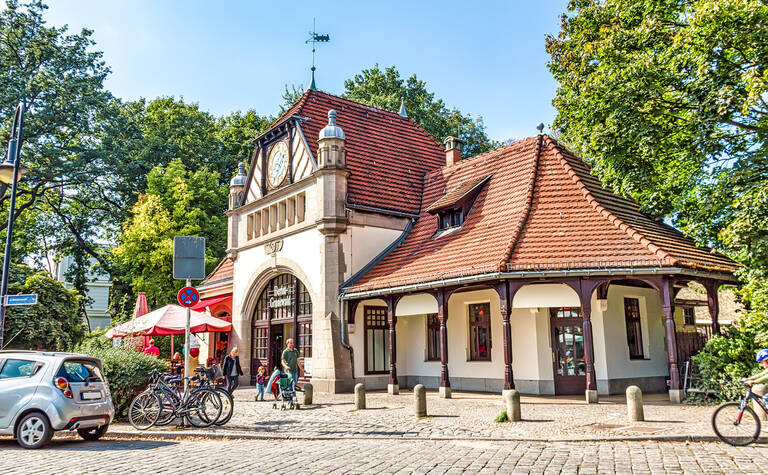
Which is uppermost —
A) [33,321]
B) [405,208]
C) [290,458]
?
[405,208]

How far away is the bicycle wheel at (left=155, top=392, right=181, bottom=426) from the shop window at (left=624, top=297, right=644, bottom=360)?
12.7 metres

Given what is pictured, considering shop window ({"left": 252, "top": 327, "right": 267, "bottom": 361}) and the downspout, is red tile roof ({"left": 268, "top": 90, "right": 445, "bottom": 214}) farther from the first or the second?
shop window ({"left": 252, "top": 327, "right": 267, "bottom": 361})

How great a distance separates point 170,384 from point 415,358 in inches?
405

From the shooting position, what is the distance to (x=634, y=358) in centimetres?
1806

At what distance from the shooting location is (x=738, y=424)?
30.2 feet

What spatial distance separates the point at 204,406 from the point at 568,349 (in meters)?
10.2

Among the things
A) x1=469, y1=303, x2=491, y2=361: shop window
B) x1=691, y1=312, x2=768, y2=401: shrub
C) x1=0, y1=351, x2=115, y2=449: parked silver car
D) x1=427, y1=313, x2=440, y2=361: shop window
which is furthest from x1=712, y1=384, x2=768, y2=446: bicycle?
x1=427, y1=313, x2=440, y2=361: shop window

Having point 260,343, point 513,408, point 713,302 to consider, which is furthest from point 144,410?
point 713,302

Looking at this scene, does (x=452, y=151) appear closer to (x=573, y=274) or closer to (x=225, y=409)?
(x=573, y=274)

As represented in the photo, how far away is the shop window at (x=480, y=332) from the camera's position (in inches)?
751

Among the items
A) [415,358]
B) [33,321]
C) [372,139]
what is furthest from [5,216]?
[415,358]

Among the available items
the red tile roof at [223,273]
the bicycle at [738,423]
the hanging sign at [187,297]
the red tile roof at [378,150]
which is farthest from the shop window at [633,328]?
the red tile roof at [223,273]

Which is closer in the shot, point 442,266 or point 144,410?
point 144,410

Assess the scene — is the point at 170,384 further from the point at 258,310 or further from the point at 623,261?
the point at 258,310
